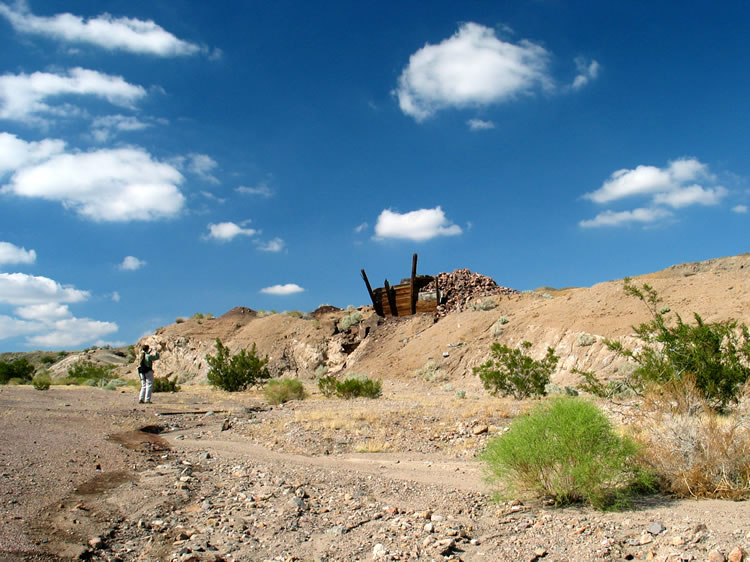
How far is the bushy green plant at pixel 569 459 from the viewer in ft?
21.2

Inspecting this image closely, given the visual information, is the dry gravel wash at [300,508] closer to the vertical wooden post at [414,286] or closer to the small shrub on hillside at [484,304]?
the small shrub on hillside at [484,304]

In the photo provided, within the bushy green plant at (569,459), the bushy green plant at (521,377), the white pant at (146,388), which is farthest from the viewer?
the bushy green plant at (521,377)

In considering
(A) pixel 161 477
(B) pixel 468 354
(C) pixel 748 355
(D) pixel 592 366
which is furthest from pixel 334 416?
(B) pixel 468 354

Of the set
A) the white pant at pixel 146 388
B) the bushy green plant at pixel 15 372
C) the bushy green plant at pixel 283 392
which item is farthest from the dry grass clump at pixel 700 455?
the bushy green plant at pixel 15 372

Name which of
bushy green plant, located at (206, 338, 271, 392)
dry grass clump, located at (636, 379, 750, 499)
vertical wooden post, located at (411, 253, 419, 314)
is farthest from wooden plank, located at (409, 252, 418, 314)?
dry grass clump, located at (636, 379, 750, 499)

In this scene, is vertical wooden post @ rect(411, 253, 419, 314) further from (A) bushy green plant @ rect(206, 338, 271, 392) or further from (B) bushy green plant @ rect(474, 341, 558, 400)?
(B) bushy green plant @ rect(474, 341, 558, 400)

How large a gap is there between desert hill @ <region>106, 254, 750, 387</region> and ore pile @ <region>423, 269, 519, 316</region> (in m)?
1.60

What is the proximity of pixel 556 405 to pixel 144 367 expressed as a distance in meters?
15.3

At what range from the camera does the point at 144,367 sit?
62.1 feet

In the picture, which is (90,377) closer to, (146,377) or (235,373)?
(235,373)

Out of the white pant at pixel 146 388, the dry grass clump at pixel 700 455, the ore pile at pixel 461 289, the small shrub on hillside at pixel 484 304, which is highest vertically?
the ore pile at pixel 461 289

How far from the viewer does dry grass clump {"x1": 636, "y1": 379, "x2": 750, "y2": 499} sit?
6586 mm

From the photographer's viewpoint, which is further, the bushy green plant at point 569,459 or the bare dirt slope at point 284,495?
the bushy green plant at point 569,459

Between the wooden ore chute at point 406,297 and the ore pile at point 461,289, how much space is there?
1.64ft
